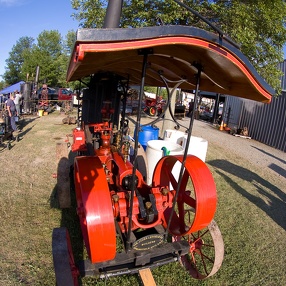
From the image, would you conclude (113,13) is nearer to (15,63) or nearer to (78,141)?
(78,141)

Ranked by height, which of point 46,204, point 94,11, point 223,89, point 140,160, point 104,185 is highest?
point 94,11

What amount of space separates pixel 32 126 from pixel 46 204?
8584 mm

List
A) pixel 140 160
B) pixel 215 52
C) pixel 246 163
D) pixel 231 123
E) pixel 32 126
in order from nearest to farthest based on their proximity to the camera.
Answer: pixel 215 52 → pixel 140 160 → pixel 246 163 → pixel 32 126 → pixel 231 123

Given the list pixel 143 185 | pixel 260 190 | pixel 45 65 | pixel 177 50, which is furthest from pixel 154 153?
pixel 45 65

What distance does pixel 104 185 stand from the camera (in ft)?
6.65

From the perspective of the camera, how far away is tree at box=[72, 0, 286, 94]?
6559mm

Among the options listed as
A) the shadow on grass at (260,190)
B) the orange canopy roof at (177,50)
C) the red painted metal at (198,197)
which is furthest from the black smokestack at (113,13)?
the shadow on grass at (260,190)

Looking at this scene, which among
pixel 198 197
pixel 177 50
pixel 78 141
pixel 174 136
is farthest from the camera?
pixel 174 136

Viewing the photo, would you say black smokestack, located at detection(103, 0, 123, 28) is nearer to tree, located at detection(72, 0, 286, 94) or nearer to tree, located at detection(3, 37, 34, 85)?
tree, located at detection(72, 0, 286, 94)

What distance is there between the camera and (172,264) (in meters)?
3.01

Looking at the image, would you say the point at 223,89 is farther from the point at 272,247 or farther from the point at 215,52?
the point at 272,247

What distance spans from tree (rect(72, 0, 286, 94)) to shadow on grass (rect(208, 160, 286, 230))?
313cm

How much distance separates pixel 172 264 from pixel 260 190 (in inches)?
143

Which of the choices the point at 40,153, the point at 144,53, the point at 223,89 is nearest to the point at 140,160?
the point at 223,89
